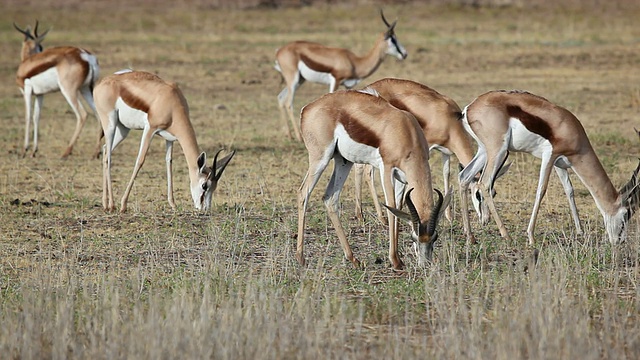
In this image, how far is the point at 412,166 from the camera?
7195mm

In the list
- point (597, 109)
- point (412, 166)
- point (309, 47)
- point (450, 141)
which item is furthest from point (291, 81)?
point (412, 166)

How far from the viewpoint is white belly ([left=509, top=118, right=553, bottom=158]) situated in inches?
327

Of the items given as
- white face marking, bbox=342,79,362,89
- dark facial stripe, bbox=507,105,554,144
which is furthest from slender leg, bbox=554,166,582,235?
white face marking, bbox=342,79,362,89

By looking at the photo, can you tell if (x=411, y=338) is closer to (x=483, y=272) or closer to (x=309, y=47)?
(x=483, y=272)

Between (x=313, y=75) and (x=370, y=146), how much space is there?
7794 millimetres

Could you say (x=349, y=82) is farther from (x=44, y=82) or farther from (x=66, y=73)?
(x=44, y=82)

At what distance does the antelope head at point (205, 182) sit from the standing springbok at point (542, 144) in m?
2.34

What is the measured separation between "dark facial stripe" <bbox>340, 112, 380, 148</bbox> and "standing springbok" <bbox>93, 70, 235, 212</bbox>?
251cm

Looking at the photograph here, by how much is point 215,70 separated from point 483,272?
47.0 feet

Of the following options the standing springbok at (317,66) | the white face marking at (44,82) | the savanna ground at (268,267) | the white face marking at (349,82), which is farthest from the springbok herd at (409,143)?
the white face marking at (349,82)

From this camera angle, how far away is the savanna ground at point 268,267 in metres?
5.51

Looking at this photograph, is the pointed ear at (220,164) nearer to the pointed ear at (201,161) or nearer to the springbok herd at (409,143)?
the springbok herd at (409,143)

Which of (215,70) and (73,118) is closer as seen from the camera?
(73,118)

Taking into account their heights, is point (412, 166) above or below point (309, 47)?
below
